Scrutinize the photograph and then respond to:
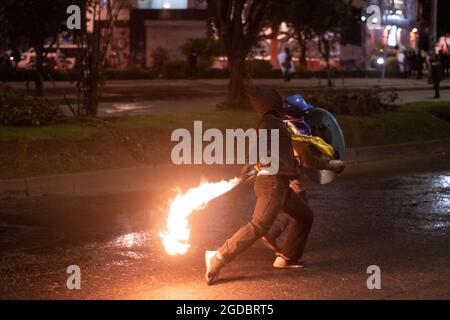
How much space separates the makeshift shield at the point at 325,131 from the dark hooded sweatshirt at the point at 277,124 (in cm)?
64

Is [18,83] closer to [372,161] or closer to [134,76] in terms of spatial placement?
[134,76]

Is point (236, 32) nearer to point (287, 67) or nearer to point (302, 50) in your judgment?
point (287, 67)

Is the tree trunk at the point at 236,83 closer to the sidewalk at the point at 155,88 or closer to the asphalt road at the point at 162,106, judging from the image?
the asphalt road at the point at 162,106

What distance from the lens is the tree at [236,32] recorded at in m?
16.8

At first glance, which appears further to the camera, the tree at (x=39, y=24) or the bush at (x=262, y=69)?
the bush at (x=262, y=69)

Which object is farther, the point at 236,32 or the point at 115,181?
the point at 236,32

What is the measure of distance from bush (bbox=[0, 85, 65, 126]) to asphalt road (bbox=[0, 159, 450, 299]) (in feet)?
9.50

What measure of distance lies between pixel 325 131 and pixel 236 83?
9977mm

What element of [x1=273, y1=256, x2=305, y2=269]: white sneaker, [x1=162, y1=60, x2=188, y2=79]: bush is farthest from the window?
[x1=273, y1=256, x2=305, y2=269]: white sneaker

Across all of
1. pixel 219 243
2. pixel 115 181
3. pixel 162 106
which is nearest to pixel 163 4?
pixel 162 106

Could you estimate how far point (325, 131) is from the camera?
7.43 meters

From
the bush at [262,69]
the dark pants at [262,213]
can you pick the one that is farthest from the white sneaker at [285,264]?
the bush at [262,69]

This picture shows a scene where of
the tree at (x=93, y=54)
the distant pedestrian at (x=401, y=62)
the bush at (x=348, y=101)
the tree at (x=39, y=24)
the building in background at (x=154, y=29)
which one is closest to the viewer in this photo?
the tree at (x=93, y=54)

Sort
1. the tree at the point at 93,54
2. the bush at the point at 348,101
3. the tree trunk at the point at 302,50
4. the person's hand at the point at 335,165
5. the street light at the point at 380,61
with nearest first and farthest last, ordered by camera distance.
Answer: the person's hand at the point at 335,165, the tree at the point at 93,54, the bush at the point at 348,101, the tree trunk at the point at 302,50, the street light at the point at 380,61
